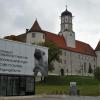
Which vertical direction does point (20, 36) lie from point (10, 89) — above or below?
above

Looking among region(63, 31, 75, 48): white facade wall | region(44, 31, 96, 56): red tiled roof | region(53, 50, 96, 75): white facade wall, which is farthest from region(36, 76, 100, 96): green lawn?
region(63, 31, 75, 48): white facade wall

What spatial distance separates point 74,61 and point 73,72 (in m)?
4.35

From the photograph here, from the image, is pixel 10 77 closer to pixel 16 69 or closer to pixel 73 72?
pixel 16 69

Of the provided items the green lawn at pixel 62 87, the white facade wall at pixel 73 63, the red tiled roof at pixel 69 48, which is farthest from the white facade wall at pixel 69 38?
the green lawn at pixel 62 87

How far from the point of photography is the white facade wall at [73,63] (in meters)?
112

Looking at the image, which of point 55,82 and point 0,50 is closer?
point 0,50

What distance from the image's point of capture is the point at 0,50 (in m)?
42.3

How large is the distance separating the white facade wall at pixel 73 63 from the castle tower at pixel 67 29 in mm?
4135

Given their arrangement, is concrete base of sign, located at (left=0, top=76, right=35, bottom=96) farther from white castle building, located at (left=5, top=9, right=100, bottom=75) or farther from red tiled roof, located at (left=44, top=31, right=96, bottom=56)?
red tiled roof, located at (left=44, top=31, right=96, bottom=56)

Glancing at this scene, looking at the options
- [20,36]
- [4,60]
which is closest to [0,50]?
[4,60]

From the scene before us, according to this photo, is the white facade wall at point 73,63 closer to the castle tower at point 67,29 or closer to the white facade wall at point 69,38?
the white facade wall at point 69,38

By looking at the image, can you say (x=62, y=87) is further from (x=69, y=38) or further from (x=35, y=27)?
(x=69, y=38)

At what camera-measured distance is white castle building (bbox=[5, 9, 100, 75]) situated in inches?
4376

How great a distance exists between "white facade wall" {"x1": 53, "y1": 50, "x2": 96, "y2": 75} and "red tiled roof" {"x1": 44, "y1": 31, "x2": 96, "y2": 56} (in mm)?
1526
